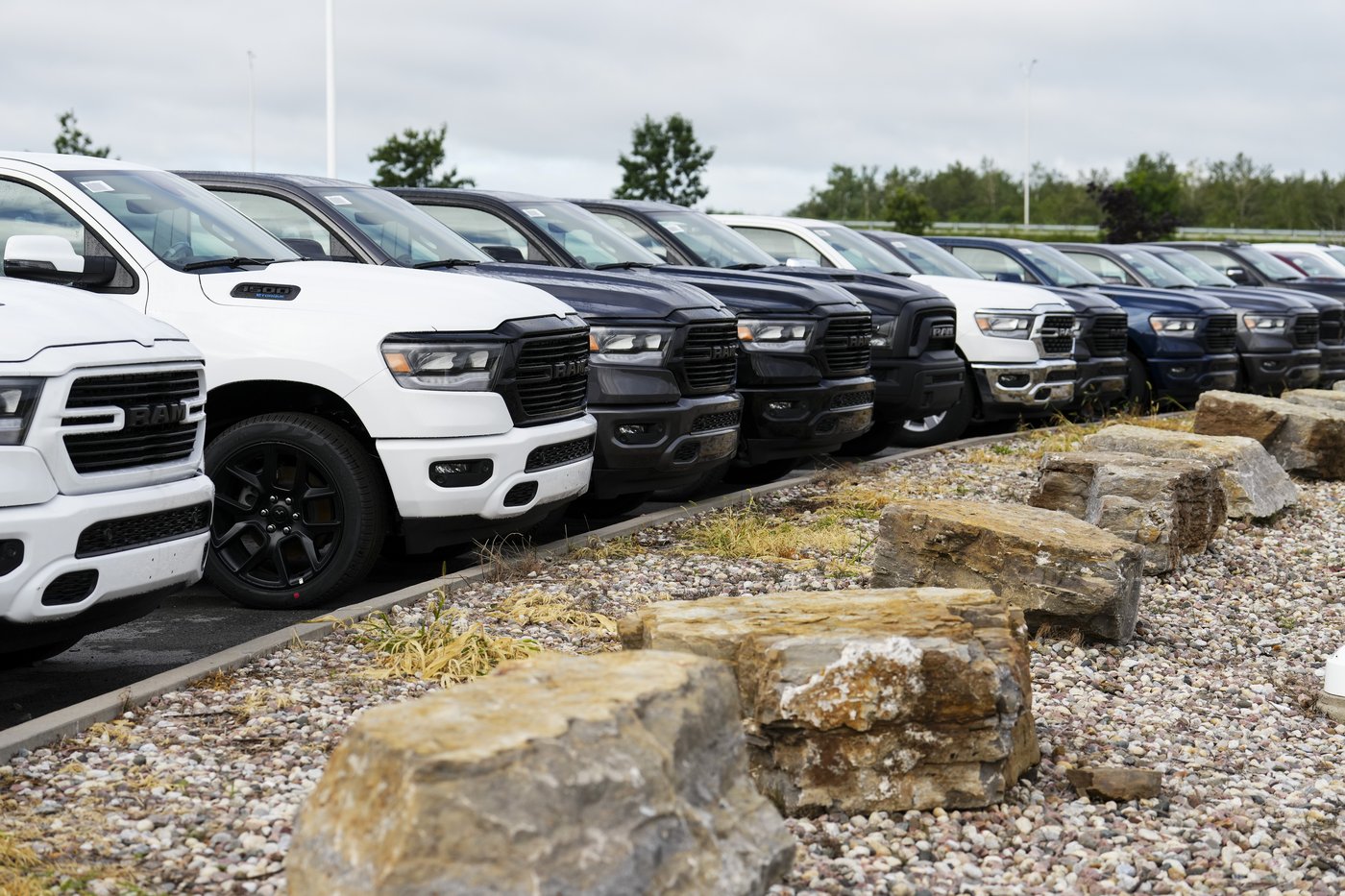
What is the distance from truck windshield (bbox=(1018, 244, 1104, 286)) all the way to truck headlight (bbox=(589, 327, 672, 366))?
30.5 feet

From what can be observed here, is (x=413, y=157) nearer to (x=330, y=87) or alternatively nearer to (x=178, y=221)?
(x=330, y=87)

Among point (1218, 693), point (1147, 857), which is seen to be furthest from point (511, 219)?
point (1147, 857)

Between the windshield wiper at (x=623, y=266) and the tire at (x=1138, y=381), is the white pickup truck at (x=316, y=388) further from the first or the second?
the tire at (x=1138, y=381)

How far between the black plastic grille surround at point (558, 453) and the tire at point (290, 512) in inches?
27.1

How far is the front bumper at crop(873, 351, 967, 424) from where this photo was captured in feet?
38.1

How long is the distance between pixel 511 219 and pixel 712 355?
2059 mm

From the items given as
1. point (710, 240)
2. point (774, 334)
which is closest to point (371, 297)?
point (774, 334)

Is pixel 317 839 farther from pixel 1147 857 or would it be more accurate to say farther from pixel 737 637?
pixel 1147 857

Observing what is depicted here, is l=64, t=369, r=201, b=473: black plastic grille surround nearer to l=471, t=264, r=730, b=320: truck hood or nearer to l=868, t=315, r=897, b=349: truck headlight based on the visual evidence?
l=471, t=264, r=730, b=320: truck hood

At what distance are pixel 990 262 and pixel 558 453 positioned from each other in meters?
10.7

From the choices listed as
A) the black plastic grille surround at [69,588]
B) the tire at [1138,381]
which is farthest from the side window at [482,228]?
the tire at [1138,381]

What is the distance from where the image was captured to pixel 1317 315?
60.7ft

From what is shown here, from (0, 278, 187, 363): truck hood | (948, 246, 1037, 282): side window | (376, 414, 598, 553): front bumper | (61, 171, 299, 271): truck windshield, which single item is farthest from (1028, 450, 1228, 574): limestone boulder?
(948, 246, 1037, 282): side window

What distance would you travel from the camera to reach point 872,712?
423cm
